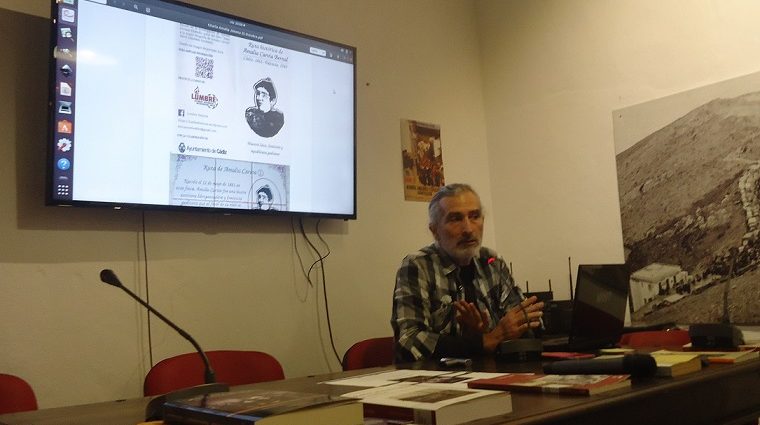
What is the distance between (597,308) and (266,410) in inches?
54.5

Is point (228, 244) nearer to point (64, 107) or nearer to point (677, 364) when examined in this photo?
point (64, 107)

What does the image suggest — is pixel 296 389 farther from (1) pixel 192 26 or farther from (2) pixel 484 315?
(1) pixel 192 26

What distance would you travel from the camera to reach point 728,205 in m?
2.68

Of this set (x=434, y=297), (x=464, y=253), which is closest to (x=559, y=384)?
(x=434, y=297)

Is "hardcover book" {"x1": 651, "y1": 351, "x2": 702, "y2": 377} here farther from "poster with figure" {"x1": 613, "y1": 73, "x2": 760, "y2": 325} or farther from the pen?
"poster with figure" {"x1": 613, "y1": 73, "x2": 760, "y2": 325}

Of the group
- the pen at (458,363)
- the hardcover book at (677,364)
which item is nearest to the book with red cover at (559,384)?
the hardcover book at (677,364)

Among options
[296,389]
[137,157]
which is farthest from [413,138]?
[296,389]

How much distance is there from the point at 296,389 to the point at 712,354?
1004 millimetres

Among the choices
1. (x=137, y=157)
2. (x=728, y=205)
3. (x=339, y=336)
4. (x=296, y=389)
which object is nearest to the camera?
(x=296, y=389)

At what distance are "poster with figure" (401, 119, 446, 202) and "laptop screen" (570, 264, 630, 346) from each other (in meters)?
1.46

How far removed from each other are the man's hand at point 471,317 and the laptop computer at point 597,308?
0.70ft

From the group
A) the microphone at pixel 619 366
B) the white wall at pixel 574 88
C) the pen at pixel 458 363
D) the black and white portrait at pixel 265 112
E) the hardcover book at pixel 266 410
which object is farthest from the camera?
the white wall at pixel 574 88

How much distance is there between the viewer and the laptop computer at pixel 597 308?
1869 mm

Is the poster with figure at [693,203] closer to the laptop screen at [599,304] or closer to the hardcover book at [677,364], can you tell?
the laptop screen at [599,304]
